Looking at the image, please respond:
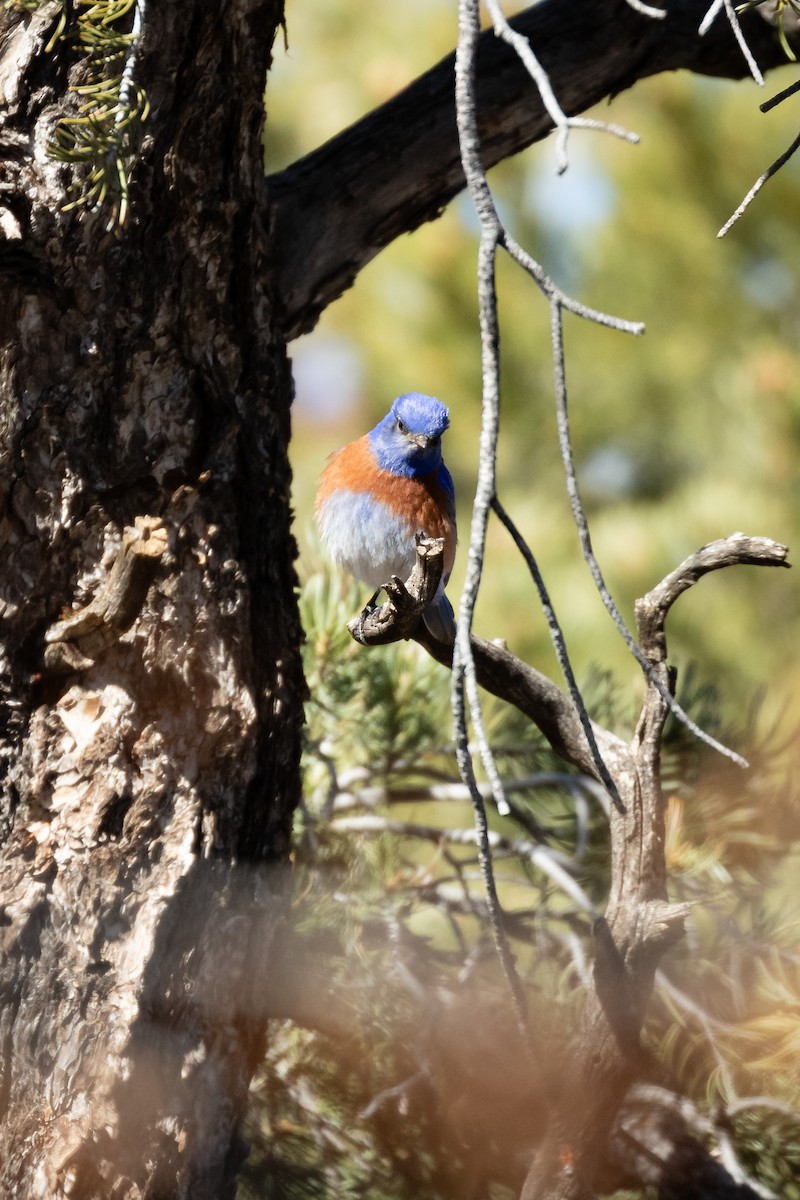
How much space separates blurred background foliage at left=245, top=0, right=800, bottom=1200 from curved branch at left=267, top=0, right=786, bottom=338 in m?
0.17

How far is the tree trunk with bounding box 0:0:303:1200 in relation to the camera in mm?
1328

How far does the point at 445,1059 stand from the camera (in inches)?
68.7

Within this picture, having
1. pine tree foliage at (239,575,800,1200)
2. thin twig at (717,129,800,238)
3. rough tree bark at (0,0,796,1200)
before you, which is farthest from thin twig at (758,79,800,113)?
pine tree foliage at (239,575,800,1200)

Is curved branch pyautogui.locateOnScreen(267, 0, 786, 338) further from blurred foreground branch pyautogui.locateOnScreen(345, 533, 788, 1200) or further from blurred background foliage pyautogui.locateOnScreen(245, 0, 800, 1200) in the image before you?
blurred foreground branch pyautogui.locateOnScreen(345, 533, 788, 1200)

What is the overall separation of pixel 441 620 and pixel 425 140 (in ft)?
2.50

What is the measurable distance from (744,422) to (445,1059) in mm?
3352

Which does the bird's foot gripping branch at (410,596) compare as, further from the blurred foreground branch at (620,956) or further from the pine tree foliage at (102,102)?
the pine tree foliage at (102,102)

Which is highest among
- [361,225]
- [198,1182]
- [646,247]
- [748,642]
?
[646,247]

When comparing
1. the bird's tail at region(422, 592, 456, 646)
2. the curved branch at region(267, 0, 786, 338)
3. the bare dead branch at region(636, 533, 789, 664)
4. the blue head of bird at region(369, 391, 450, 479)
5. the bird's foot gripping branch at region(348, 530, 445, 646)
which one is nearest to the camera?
the bare dead branch at region(636, 533, 789, 664)

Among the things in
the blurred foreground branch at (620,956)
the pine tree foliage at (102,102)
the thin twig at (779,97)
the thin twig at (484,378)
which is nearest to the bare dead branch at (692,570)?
the blurred foreground branch at (620,956)

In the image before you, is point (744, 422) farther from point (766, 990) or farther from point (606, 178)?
point (766, 990)

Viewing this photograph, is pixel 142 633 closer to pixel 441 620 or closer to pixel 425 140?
pixel 441 620

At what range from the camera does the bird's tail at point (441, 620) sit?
179cm

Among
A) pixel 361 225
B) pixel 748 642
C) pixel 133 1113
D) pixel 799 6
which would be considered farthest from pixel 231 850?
pixel 748 642
